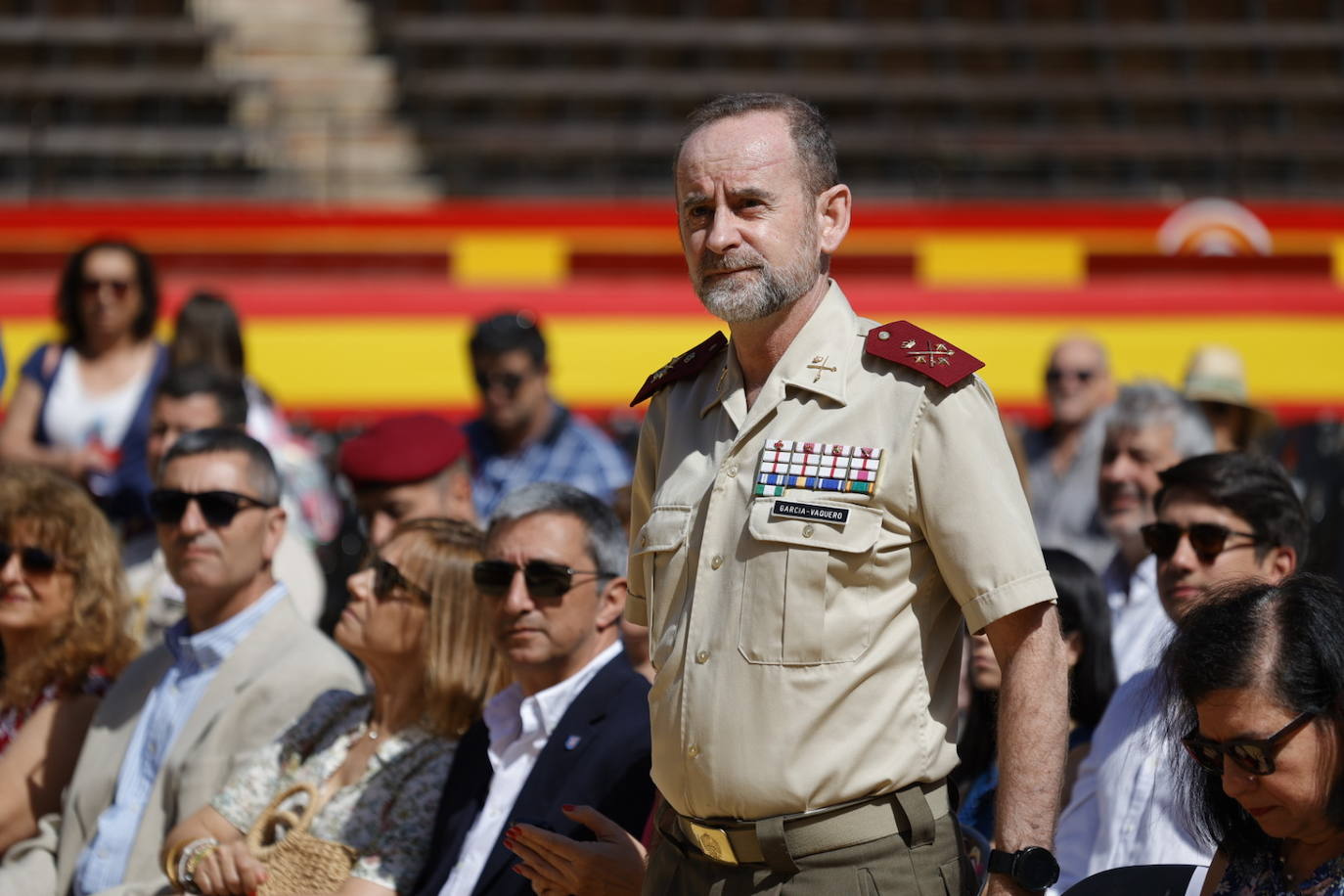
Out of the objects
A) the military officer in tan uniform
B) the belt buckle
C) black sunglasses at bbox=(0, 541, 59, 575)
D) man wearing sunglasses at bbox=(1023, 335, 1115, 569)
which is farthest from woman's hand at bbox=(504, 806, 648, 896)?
man wearing sunglasses at bbox=(1023, 335, 1115, 569)

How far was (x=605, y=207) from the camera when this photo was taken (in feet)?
35.4

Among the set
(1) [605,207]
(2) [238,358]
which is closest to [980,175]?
(1) [605,207]

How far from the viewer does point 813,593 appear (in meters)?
2.29

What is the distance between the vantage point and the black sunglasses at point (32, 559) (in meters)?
4.44

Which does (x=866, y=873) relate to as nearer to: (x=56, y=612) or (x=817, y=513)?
(x=817, y=513)

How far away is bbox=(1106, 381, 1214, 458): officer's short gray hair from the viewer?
462cm

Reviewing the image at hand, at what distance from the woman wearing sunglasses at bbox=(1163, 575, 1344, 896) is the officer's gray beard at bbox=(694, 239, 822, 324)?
2.49 ft

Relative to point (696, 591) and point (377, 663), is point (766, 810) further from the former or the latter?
point (377, 663)

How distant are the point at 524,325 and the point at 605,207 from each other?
17.1 ft

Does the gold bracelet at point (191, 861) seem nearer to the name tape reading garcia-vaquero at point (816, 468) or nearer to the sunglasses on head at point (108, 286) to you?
the name tape reading garcia-vaquero at point (816, 468)

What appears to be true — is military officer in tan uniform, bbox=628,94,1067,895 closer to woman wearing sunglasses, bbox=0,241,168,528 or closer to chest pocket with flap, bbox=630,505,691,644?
chest pocket with flap, bbox=630,505,691,644

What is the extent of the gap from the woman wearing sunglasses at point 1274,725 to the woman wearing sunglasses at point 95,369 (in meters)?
4.12

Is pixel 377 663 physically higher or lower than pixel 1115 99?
lower

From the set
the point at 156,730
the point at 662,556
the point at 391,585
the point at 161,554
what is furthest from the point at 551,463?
the point at 662,556
